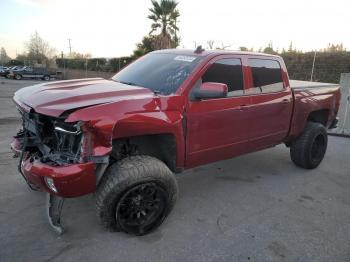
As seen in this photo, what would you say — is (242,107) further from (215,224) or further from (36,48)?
(36,48)

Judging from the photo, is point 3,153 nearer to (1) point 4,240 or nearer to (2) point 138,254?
(1) point 4,240

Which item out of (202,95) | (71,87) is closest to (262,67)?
(202,95)

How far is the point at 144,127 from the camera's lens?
336 centimetres

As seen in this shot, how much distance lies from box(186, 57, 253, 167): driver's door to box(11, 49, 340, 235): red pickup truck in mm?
13

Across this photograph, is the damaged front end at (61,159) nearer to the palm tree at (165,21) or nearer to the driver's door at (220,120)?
the driver's door at (220,120)

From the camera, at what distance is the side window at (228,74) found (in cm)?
410

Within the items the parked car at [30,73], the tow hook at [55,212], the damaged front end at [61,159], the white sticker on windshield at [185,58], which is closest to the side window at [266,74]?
the white sticker on windshield at [185,58]

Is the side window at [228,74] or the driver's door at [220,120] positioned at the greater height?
the side window at [228,74]

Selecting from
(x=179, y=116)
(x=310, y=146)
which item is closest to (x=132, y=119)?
(x=179, y=116)

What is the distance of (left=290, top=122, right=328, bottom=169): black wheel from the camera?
18.5 feet

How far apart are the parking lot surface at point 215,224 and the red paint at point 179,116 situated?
0.62 meters


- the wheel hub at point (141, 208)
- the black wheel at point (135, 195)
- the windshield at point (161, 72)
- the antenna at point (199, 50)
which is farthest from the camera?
the antenna at point (199, 50)

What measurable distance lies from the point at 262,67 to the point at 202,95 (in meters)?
1.57

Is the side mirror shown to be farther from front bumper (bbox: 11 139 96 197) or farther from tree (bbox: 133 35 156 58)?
tree (bbox: 133 35 156 58)
